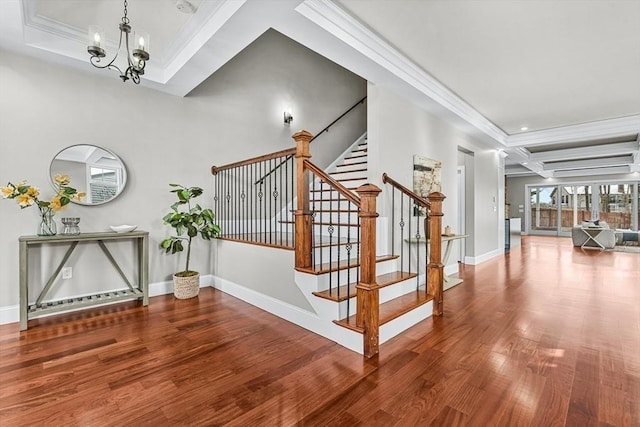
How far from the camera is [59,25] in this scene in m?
2.99

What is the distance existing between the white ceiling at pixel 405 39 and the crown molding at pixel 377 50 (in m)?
0.01

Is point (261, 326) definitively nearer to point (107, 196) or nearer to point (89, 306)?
point (89, 306)

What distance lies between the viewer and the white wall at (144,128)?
3.05 m

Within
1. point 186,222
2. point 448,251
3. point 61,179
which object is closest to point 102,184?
point 61,179

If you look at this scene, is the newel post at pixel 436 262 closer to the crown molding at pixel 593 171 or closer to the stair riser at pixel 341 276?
the stair riser at pixel 341 276

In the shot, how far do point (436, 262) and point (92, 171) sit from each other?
13.2ft

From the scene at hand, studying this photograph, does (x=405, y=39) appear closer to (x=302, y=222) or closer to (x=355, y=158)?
(x=302, y=222)

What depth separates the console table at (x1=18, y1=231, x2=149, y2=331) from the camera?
284 centimetres

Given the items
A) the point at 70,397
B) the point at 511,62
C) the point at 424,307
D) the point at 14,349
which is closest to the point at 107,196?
the point at 14,349

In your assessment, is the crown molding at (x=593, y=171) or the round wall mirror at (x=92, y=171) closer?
the round wall mirror at (x=92, y=171)

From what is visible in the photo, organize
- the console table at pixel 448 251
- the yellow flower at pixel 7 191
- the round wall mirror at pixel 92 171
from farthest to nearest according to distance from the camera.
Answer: the console table at pixel 448 251
the round wall mirror at pixel 92 171
the yellow flower at pixel 7 191

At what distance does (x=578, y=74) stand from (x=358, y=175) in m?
3.19

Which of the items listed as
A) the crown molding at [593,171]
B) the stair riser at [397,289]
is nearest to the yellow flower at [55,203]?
the stair riser at [397,289]

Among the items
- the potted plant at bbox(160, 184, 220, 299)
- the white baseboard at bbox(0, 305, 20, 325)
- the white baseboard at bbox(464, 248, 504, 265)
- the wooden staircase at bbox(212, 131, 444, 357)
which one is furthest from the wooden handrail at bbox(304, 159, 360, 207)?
the white baseboard at bbox(464, 248, 504, 265)
